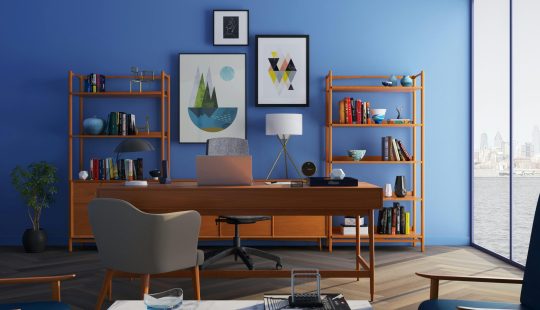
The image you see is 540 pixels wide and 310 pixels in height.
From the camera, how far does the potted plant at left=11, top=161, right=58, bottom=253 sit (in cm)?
539

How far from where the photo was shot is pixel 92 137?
18.4ft

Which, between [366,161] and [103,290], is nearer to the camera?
[103,290]

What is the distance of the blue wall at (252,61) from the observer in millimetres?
5828

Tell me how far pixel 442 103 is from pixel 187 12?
10.3ft

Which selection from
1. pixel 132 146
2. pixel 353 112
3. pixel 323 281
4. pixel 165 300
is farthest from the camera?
pixel 353 112

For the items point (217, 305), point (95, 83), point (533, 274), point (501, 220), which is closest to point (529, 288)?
point (533, 274)

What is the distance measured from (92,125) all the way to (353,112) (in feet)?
9.45

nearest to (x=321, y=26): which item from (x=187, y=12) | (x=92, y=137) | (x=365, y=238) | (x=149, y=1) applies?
(x=187, y=12)

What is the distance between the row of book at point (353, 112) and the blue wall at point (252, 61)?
303mm

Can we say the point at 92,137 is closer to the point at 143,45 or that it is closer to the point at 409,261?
the point at 143,45

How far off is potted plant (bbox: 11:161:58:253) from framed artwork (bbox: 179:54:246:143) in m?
1.49

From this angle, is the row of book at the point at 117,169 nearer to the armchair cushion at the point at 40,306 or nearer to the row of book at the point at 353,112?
the row of book at the point at 353,112

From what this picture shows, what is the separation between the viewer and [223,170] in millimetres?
3492

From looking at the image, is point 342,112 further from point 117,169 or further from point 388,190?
point 117,169
